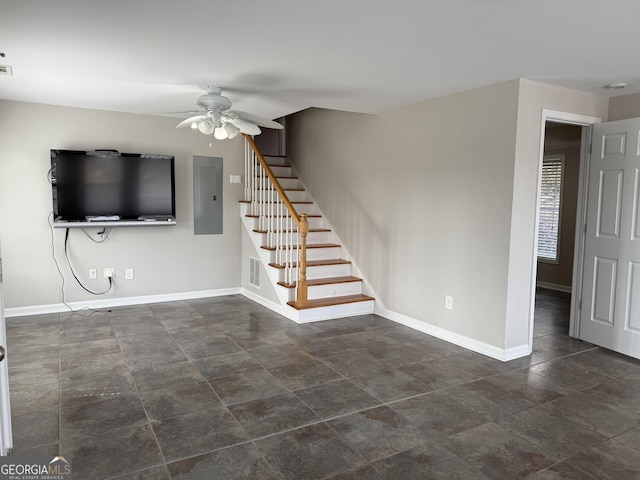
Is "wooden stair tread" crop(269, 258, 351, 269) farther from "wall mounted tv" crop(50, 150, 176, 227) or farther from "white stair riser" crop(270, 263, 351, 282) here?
"wall mounted tv" crop(50, 150, 176, 227)

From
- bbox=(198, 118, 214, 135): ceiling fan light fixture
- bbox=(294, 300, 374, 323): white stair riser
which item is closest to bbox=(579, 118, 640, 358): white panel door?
bbox=(294, 300, 374, 323): white stair riser

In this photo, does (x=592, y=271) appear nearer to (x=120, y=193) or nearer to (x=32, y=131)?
(x=120, y=193)

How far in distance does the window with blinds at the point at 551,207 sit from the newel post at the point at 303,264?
12.9ft

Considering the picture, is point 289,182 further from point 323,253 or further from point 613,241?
point 613,241

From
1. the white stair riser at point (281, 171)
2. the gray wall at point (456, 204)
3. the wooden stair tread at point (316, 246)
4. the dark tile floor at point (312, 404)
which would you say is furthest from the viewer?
the white stair riser at point (281, 171)

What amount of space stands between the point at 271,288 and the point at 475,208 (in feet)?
8.40

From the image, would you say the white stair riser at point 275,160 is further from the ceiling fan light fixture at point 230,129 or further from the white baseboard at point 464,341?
the white baseboard at point 464,341

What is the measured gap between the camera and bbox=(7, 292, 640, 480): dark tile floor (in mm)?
2270

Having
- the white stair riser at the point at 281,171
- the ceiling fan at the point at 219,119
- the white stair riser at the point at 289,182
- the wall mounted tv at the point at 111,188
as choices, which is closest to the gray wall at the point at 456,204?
the white stair riser at the point at 289,182

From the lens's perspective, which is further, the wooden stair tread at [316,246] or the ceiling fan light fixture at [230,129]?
the wooden stair tread at [316,246]

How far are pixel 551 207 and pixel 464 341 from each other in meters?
3.72

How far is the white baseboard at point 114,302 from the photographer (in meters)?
4.89

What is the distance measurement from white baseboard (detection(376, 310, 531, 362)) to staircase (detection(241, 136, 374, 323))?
57 centimetres

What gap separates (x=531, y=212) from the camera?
12.3ft
